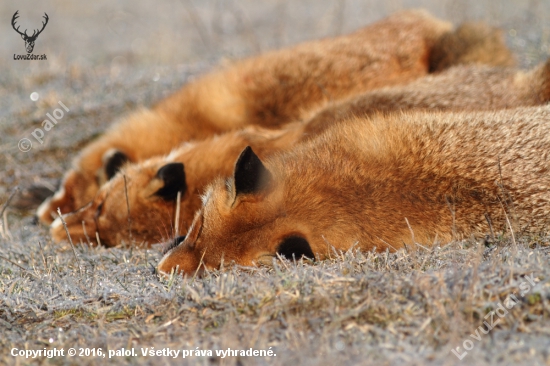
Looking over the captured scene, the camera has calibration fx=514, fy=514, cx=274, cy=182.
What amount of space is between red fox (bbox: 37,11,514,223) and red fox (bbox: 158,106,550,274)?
2.14 m

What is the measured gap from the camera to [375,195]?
3.86m

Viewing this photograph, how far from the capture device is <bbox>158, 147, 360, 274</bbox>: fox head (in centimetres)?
366

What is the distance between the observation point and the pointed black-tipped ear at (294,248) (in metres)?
3.62

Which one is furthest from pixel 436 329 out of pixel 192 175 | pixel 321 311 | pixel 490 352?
pixel 192 175

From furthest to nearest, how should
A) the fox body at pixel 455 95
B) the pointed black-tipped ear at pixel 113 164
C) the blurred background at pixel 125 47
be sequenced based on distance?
the blurred background at pixel 125 47 → the pointed black-tipped ear at pixel 113 164 → the fox body at pixel 455 95

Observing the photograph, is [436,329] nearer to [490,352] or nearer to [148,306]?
[490,352]

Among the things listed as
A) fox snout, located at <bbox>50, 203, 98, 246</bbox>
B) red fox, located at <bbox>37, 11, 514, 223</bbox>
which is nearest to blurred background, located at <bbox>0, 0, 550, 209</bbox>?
red fox, located at <bbox>37, 11, 514, 223</bbox>

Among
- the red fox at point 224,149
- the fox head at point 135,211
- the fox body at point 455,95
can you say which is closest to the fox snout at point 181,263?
the fox head at point 135,211

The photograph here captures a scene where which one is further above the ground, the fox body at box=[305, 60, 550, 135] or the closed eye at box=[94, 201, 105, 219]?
the fox body at box=[305, 60, 550, 135]

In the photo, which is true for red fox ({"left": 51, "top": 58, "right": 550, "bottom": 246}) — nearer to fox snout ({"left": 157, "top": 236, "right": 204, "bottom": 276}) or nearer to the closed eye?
the closed eye

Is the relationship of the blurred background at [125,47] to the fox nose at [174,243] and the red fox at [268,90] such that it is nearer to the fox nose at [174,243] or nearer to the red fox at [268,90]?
the red fox at [268,90]

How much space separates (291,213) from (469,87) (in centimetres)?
319

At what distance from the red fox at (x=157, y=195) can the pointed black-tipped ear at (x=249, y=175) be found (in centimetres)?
140

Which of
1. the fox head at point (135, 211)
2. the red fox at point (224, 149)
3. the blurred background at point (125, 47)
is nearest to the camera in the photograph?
the fox head at point (135, 211)
